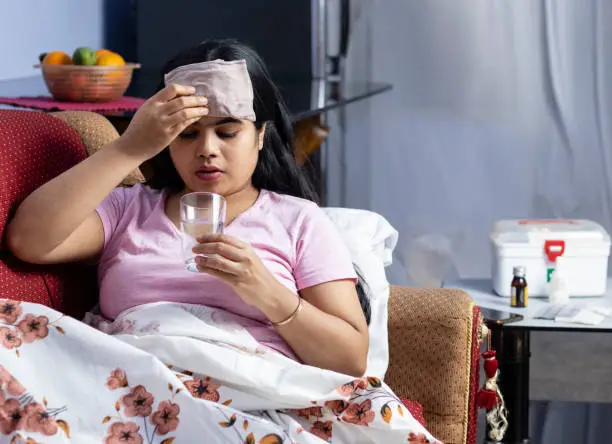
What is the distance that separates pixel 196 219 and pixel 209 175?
19 cm

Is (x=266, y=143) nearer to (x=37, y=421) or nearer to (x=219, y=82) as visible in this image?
(x=219, y=82)

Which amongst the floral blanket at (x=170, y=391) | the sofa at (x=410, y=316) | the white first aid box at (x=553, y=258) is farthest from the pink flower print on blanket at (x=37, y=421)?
the white first aid box at (x=553, y=258)

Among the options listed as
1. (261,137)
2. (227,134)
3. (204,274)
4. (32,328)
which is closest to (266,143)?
(261,137)

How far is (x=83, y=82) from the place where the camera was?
98.2 inches

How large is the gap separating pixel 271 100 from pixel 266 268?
0.38m

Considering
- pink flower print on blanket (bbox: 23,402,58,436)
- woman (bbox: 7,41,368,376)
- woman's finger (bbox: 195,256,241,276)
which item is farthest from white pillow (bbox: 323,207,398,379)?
pink flower print on blanket (bbox: 23,402,58,436)

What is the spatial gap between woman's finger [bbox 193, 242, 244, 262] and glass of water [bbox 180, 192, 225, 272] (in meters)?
0.02

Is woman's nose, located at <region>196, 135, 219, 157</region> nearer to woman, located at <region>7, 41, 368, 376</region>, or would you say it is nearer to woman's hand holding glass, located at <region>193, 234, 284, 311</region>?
woman, located at <region>7, 41, 368, 376</region>

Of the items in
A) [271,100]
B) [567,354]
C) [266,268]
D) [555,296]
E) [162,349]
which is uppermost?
[271,100]

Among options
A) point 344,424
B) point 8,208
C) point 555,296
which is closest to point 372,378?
point 344,424

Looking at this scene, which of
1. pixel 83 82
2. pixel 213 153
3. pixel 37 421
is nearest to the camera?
pixel 37 421

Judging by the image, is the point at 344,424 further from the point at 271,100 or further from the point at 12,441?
the point at 271,100

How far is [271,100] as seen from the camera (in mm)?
1823

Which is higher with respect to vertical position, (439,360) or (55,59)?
(55,59)
